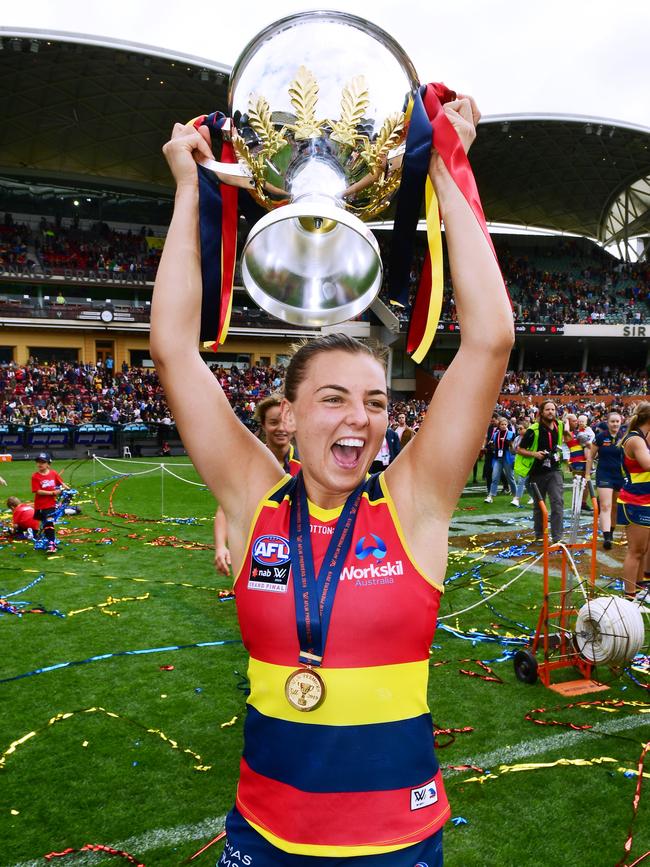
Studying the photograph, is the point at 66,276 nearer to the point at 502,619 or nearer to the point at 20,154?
the point at 20,154

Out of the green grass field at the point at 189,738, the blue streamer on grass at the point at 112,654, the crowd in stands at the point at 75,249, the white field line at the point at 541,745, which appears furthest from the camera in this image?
the crowd in stands at the point at 75,249

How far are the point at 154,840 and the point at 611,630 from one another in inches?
123

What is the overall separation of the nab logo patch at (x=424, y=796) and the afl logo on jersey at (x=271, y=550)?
629 mm

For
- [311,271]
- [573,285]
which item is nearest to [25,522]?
[311,271]

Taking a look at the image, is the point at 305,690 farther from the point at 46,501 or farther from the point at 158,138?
the point at 158,138

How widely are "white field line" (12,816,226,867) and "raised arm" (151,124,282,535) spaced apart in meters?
2.31

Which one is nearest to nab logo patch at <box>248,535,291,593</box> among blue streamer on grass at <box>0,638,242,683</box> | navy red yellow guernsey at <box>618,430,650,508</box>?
blue streamer on grass at <box>0,638,242,683</box>

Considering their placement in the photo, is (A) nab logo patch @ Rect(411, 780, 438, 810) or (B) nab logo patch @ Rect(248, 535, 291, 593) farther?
(B) nab logo patch @ Rect(248, 535, 291, 593)

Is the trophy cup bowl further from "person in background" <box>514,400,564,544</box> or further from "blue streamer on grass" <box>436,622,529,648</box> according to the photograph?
"person in background" <box>514,400,564,544</box>

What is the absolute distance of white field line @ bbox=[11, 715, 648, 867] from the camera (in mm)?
3266

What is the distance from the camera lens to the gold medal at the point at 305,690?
1.58m

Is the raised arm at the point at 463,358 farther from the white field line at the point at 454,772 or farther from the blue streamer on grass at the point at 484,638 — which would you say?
the blue streamer on grass at the point at 484,638

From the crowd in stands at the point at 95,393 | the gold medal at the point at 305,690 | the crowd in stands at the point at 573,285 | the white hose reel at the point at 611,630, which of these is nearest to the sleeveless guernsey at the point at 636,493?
the white hose reel at the point at 611,630

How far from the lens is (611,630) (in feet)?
14.9
